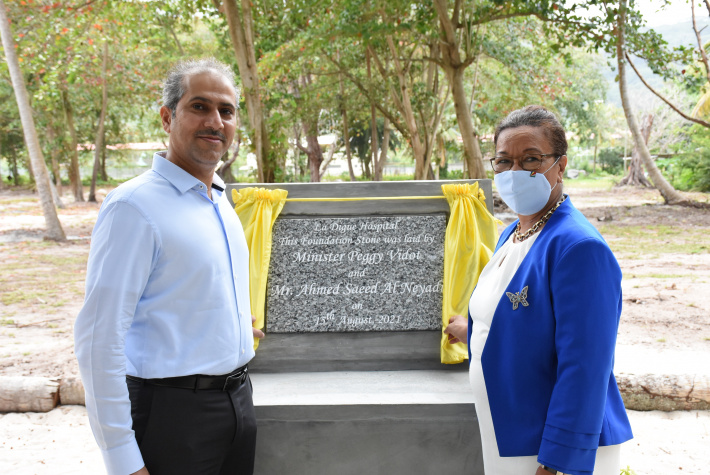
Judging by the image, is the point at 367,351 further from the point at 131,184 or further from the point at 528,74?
the point at 528,74

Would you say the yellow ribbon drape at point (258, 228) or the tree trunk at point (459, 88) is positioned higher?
the tree trunk at point (459, 88)

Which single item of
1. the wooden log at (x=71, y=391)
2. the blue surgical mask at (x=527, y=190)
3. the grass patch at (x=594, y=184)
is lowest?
the grass patch at (x=594, y=184)

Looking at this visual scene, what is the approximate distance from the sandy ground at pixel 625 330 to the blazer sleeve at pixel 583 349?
220 cm

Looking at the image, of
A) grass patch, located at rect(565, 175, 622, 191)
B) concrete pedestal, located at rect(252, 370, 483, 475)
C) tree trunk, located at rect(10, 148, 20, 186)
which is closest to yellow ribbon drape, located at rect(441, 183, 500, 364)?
concrete pedestal, located at rect(252, 370, 483, 475)

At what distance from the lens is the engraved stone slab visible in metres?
3.32

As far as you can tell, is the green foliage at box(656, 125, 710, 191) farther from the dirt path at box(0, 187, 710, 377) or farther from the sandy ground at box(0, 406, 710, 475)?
the sandy ground at box(0, 406, 710, 475)

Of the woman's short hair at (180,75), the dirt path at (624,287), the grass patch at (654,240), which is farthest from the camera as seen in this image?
the grass patch at (654,240)

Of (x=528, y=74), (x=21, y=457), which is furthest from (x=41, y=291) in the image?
(x=528, y=74)

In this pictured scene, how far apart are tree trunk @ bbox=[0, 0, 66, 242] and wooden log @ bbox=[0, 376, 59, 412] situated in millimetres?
8076

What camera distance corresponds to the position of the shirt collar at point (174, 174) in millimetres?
1942

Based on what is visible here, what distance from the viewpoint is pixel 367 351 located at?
3297 millimetres

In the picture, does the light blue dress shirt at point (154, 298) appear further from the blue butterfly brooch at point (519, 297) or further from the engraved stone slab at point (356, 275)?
the engraved stone slab at point (356, 275)

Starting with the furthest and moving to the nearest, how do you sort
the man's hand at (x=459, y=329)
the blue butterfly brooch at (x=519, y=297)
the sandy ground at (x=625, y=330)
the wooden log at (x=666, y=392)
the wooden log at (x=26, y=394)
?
the wooden log at (x=26, y=394), the wooden log at (x=666, y=392), the sandy ground at (x=625, y=330), the man's hand at (x=459, y=329), the blue butterfly brooch at (x=519, y=297)

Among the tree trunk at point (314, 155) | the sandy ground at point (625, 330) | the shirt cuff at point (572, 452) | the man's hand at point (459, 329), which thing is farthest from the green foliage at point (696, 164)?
the shirt cuff at point (572, 452)
